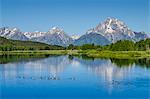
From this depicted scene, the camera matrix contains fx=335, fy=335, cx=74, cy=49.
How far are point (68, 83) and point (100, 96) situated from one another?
18.6 feet

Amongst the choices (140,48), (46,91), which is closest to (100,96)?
(46,91)

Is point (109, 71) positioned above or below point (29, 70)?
below

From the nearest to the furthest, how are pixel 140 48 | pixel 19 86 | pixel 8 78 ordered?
pixel 19 86 < pixel 8 78 < pixel 140 48

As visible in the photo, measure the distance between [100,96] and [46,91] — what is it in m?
3.76

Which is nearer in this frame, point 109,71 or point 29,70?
point 109,71

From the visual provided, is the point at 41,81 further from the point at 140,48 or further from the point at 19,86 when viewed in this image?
the point at 140,48

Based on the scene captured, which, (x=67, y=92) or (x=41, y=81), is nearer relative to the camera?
(x=67, y=92)

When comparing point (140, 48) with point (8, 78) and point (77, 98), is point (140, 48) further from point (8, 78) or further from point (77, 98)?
point (77, 98)

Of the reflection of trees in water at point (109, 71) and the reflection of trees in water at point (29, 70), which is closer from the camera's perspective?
the reflection of trees in water at point (109, 71)

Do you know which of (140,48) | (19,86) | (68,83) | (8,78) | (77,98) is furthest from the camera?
(140,48)

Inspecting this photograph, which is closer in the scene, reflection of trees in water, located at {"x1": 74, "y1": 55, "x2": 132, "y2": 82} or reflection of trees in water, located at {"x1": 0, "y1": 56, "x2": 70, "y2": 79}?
reflection of trees in water, located at {"x1": 74, "y1": 55, "x2": 132, "y2": 82}

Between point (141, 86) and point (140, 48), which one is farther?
point (140, 48)

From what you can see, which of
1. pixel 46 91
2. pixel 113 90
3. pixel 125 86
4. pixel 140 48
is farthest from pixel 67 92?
pixel 140 48

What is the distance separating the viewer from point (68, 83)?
25.6m
